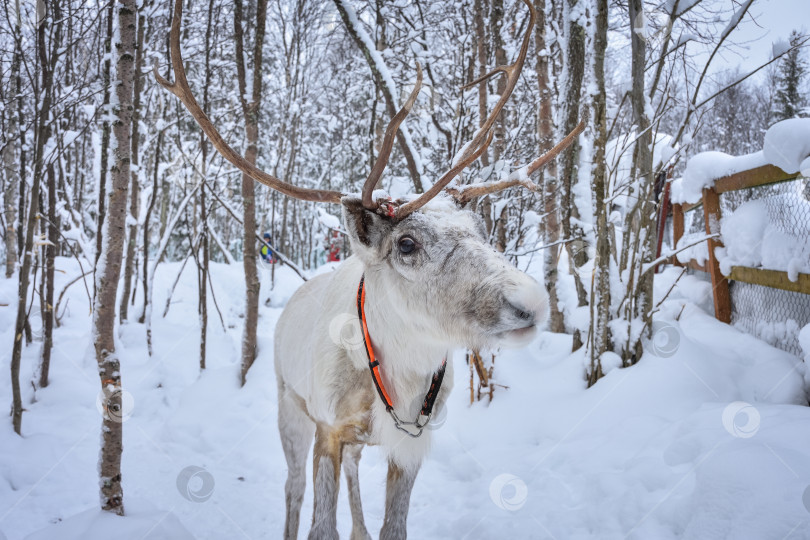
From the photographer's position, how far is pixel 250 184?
4699mm

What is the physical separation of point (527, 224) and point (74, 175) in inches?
356

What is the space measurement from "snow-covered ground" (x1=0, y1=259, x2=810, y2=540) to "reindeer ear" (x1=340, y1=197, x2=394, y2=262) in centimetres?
161

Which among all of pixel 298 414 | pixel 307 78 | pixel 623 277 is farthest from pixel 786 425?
pixel 307 78

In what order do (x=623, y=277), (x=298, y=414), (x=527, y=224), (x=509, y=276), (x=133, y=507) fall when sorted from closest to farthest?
(x=509, y=276) → (x=133, y=507) → (x=298, y=414) → (x=623, y=277) → (x=527, y=224)

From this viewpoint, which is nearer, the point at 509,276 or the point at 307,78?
the point at 509,276

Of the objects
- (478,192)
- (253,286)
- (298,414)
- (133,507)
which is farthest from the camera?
(253,286)

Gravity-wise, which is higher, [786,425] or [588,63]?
[588,63]

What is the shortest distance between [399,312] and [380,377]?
0.32 m

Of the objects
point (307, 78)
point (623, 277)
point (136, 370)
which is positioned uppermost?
point (307, 78)

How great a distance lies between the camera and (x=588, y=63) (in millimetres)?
3285

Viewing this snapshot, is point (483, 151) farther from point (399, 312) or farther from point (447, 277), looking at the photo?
point (399, 312)

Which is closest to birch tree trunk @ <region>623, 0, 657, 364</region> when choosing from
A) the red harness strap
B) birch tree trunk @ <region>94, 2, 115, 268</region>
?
the red harness strap

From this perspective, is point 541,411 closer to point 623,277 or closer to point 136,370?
point 623,277

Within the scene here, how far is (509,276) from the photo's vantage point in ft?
4.73
